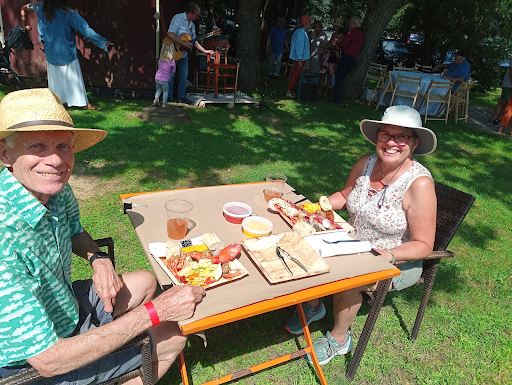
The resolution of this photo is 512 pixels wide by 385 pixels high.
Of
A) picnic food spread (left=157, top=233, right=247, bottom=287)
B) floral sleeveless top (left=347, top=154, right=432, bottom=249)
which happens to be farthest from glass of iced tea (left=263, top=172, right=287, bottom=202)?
picnic food spread (left=157, top=233, right=247, bottom=287)

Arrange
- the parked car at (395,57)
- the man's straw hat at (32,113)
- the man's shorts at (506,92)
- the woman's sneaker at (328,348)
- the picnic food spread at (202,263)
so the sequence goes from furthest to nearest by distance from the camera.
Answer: the parked car at (395,57), the man's shorts at (506,92), the woman's sneaker at (328,348), the picnic food spread at (202,263), the man's straw hat at (32,113)

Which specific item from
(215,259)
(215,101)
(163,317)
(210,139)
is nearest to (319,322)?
(215,259)

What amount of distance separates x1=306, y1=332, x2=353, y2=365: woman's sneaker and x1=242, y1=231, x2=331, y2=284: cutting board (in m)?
1.10

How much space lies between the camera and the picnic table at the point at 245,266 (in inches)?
64.2

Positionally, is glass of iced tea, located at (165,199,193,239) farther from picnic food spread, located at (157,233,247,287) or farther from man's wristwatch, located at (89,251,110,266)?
man's wristwatch, located at (89,251,110,266)

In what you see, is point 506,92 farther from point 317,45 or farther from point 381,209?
point 381,209

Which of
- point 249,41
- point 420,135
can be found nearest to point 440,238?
point 420,135

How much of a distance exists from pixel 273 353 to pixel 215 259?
1412 millimetres

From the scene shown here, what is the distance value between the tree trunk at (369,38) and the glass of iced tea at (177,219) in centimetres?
1028

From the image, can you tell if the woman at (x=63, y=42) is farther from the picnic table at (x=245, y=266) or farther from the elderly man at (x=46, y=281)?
the elderly man at (x=46, y=281)

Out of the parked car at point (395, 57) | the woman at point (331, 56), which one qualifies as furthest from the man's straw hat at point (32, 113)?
the parked car at point (395, 57)

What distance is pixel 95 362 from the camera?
171 cm

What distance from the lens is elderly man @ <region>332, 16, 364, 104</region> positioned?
10219 millimetres

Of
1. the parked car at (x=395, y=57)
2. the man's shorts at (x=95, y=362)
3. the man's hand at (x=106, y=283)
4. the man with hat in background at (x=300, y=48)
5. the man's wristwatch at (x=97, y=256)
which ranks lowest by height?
the man's shorts at (x=95, y=362)
